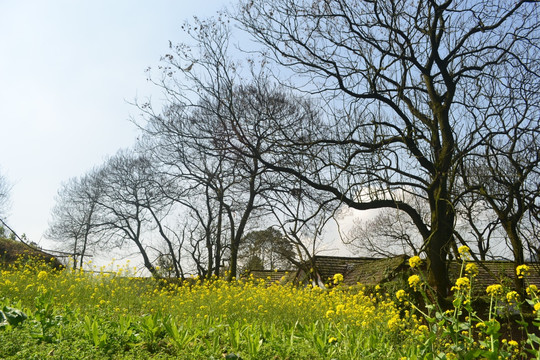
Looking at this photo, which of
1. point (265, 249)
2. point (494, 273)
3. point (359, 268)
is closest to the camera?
point (494, 273)

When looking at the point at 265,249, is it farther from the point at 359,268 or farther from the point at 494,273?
the point at 494,273

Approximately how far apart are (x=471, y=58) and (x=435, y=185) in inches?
108

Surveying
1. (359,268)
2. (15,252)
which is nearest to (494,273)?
(359,268)

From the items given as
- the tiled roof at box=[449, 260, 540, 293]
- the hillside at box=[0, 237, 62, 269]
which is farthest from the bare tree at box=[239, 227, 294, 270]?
the hillside at box=[0, 237, 62, 269]

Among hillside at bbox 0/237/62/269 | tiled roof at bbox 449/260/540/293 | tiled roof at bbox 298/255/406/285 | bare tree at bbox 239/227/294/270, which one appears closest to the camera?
tiled roof at bbox 449/260/540/293

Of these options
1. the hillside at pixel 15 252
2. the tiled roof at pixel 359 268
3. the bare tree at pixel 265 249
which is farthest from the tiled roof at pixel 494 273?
the hillside at pixel 15 252

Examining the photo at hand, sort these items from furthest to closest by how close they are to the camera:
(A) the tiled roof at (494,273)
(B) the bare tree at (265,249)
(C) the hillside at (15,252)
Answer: (C) the hillside at (15,252) < (B) the bare tree at (265,249) < (A) the tiled roof at (494,273)

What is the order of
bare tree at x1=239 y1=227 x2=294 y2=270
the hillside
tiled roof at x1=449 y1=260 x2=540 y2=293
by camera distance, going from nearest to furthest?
1. tiled roof at x1=449 y1=260 x2=540 y2=293
2. bare tree at x1=239 y1=227 x2=294 y2=270
3. the hillside

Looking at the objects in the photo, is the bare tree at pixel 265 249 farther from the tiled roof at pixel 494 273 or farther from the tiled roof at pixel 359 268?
the tiled roof at pixel 494 273

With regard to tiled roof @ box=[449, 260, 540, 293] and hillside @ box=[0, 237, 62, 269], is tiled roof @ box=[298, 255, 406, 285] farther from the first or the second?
hillside @ box=[0, 237, 62, 269]

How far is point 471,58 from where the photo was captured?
27.7ft

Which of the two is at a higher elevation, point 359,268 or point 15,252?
point 15,252

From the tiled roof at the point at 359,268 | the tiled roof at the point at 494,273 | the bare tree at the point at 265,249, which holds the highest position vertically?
the bare tree at the point at 265,249

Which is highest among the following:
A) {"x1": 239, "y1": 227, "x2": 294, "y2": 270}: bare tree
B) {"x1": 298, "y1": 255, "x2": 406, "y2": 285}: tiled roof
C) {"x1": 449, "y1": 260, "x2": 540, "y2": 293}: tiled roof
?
{"x1": 239, "y1": 227, "x2": 294, "y2": 270}: bare tree
